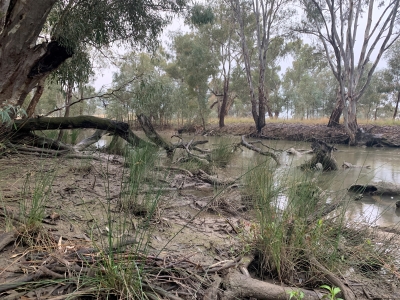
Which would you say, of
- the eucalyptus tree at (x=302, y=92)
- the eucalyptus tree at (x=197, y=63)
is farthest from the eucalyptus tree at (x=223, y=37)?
the eucalyptus tree at (x=302, y=92)

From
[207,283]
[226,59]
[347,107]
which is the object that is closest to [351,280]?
[207,283]

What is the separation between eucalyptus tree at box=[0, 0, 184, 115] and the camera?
3.85 metres

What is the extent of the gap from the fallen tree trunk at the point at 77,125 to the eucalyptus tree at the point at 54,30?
37 cm

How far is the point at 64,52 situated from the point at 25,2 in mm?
821

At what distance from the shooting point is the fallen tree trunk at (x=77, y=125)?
13.8 ft

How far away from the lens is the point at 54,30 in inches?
191

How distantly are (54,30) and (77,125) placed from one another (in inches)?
67.5

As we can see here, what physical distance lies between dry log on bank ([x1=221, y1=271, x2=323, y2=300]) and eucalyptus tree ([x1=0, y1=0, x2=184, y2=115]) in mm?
3500

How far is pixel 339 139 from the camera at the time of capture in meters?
12.6

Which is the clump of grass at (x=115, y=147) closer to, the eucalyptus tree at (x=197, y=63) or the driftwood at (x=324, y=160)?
the driftwood at (x=324, y=160)

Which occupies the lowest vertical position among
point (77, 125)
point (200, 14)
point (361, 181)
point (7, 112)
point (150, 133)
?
point (361, 181)

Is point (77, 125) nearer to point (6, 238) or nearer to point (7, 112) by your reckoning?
point (7, 112)

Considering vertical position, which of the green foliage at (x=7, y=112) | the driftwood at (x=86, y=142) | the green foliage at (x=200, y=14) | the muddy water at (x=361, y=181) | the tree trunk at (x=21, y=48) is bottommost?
the muddy water at (x=361, y=181)

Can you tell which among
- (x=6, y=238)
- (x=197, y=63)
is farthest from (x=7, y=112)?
(x=197, y=63)
